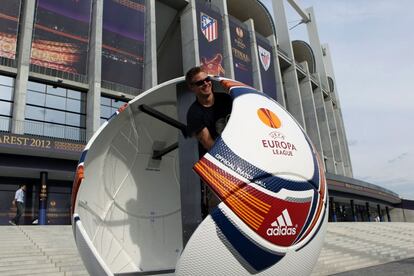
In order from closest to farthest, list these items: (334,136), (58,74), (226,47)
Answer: (58,74) → (226,47) → (334,136)

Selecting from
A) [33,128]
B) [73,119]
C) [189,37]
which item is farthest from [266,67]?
[33,128]

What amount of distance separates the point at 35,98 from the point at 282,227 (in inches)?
877

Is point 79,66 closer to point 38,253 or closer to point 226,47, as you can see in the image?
point 226,47

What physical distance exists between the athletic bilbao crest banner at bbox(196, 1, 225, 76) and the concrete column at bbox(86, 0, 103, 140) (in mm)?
8661

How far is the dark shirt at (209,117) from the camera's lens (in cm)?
330

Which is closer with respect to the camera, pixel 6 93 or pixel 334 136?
pixel 6 93

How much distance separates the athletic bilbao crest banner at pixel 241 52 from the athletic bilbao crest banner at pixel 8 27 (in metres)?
18.0

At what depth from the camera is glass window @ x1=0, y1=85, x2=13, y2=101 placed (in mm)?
20587

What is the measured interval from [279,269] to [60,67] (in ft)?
73.8

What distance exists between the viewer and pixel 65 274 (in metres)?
7.68

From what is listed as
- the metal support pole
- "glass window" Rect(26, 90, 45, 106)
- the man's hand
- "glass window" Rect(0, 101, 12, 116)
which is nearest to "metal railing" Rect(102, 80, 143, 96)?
"glass window" Rect(26, 90, 45, 106)

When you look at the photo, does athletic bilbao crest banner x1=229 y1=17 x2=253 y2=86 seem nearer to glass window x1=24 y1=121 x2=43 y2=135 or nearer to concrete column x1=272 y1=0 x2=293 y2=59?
concrete column x1=272 y1=0 x2=293 y2=59

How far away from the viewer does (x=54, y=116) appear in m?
22.8

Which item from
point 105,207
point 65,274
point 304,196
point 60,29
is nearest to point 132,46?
point 60,29
